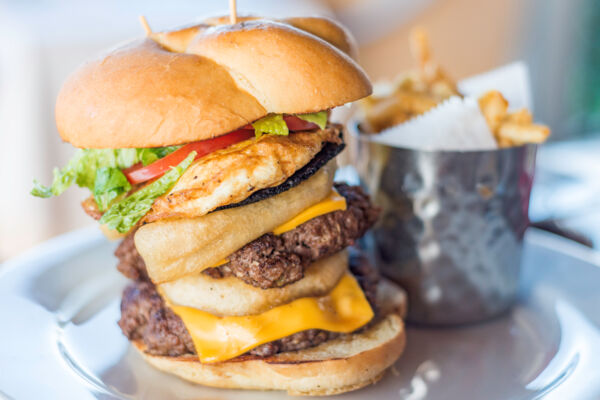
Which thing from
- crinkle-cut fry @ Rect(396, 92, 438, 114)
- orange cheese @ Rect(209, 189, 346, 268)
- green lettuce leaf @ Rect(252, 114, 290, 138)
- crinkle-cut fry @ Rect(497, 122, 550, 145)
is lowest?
orange cheese @ Rect(209, 189, 346, 268)

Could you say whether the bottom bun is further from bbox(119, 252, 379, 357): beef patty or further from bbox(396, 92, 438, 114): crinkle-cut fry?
bbox(396, 92, 438, 114): crinkle-cut fry

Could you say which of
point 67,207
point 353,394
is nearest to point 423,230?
point 353,394

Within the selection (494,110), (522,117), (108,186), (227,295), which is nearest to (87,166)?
(108,186)

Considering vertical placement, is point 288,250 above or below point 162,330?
above

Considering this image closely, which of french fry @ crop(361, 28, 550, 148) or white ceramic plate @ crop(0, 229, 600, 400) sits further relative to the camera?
french fry @ crop(361, 28, 550, 148)

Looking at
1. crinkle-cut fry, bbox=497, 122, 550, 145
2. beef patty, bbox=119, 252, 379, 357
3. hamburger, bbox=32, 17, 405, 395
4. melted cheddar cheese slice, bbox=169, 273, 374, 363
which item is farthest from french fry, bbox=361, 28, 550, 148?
melted cheddar cheese slice, bbox=169, 273, 374, 363

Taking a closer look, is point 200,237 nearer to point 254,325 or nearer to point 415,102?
point 254,325

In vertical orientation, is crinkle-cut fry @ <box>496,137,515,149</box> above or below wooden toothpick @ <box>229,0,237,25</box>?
below
